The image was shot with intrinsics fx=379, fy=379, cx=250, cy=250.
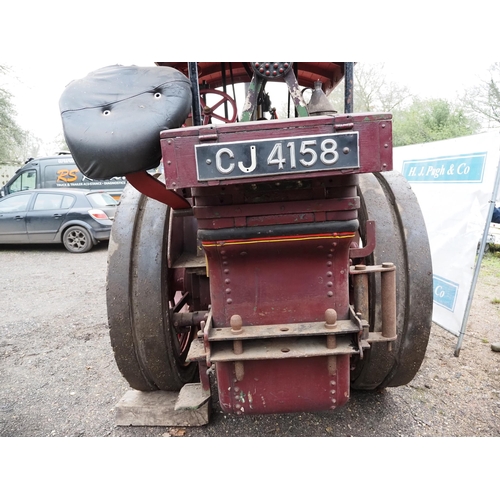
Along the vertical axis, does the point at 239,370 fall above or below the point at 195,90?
below

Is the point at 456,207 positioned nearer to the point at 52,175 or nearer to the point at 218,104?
the point at 218,104

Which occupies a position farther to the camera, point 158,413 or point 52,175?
point 52,175

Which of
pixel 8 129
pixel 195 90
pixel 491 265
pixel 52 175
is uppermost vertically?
pixel 8 129

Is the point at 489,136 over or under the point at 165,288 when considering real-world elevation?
over

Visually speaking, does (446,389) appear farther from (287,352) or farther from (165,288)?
(165,288)

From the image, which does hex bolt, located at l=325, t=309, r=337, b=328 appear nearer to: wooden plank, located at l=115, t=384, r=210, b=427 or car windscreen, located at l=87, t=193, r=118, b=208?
wooden plank, located at l=115, t=384, r=210, b=427

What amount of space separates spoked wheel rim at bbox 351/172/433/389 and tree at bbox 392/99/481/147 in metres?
14.9

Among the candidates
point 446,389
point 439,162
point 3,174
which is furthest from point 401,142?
point 3,174

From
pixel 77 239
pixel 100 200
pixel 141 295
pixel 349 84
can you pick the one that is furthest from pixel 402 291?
pixel 100 200

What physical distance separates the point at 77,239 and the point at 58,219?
0.62 meters

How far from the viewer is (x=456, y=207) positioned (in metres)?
3.82

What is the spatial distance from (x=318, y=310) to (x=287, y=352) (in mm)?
251

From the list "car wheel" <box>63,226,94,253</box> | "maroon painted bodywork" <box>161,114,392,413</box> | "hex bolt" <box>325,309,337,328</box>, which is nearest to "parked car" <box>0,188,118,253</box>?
"car wheel" <box>63,226,94,253</box>

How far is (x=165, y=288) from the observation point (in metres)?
2.18
